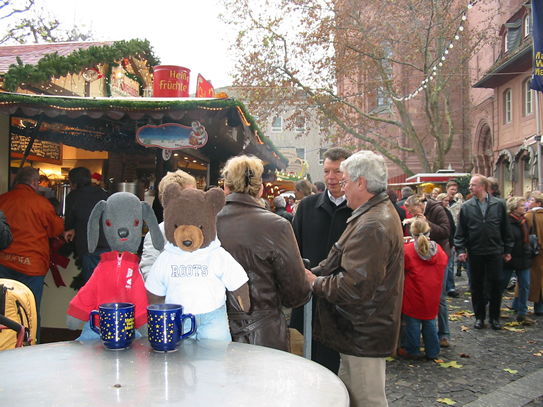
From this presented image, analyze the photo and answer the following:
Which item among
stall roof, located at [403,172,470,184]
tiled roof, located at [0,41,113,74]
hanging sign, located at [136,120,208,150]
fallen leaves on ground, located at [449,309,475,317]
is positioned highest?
tiled roof, located at [0,41,113,74]

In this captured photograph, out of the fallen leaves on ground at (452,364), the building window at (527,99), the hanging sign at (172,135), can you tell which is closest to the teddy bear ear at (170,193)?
the hanging sign at (172,135)

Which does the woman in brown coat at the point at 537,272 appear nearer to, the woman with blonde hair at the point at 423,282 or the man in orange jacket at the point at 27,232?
the woman with blonde hair at the point at 423,282

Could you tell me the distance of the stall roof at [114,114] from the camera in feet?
16.1

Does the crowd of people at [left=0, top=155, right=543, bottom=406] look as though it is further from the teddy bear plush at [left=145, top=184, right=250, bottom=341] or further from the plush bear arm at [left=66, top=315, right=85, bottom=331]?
the plush bear arm at [left=66, top=315, right=85, bottom=331]

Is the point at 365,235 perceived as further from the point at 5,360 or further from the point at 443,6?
the point at 443,6

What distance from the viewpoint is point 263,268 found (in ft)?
8.52

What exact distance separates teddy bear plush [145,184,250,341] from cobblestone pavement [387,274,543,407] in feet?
8.55

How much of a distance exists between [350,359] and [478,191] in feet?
15.0

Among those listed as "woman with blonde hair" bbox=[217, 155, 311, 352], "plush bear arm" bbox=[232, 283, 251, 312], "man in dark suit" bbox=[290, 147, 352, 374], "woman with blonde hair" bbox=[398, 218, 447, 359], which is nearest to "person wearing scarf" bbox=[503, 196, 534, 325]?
"woman with blonde hair" bbox=[398, 218, 447, 359]

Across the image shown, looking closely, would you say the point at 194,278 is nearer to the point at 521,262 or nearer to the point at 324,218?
the point at 324,218

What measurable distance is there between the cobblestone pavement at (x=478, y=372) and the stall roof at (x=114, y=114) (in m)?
3.47

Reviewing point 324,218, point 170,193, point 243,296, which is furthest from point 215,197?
point 324,218

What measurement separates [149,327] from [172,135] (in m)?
4.06

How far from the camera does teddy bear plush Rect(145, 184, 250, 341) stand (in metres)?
2.16
